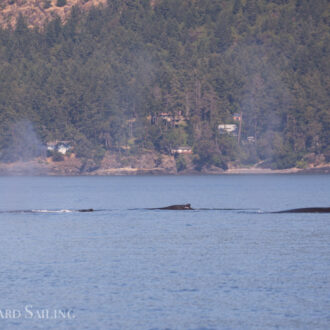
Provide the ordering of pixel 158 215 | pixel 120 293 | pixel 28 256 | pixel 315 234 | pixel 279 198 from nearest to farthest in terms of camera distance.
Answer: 1. pixel 120 293
2. pixel 28 256
3. pixel 315 234
4. pixel 158 215
5. pixel 279 198

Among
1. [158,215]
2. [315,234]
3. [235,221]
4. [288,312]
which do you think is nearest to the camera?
[288,312]

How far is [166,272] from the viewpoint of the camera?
135ft

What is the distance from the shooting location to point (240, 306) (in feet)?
109

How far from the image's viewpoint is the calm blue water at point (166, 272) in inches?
1248

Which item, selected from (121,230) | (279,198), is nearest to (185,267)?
(121,230)

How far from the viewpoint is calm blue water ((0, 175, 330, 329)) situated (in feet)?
104

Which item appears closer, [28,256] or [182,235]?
[28,256]

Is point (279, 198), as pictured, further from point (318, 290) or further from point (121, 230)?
point (318, 290)

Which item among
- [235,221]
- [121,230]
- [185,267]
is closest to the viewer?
[185,267]

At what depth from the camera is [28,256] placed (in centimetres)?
4706

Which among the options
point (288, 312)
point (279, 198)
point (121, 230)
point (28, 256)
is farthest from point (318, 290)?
point (279, 198)

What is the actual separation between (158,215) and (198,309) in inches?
1729

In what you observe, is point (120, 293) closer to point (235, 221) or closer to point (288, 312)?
point (288, 312)

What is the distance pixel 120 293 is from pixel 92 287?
2021 mm
